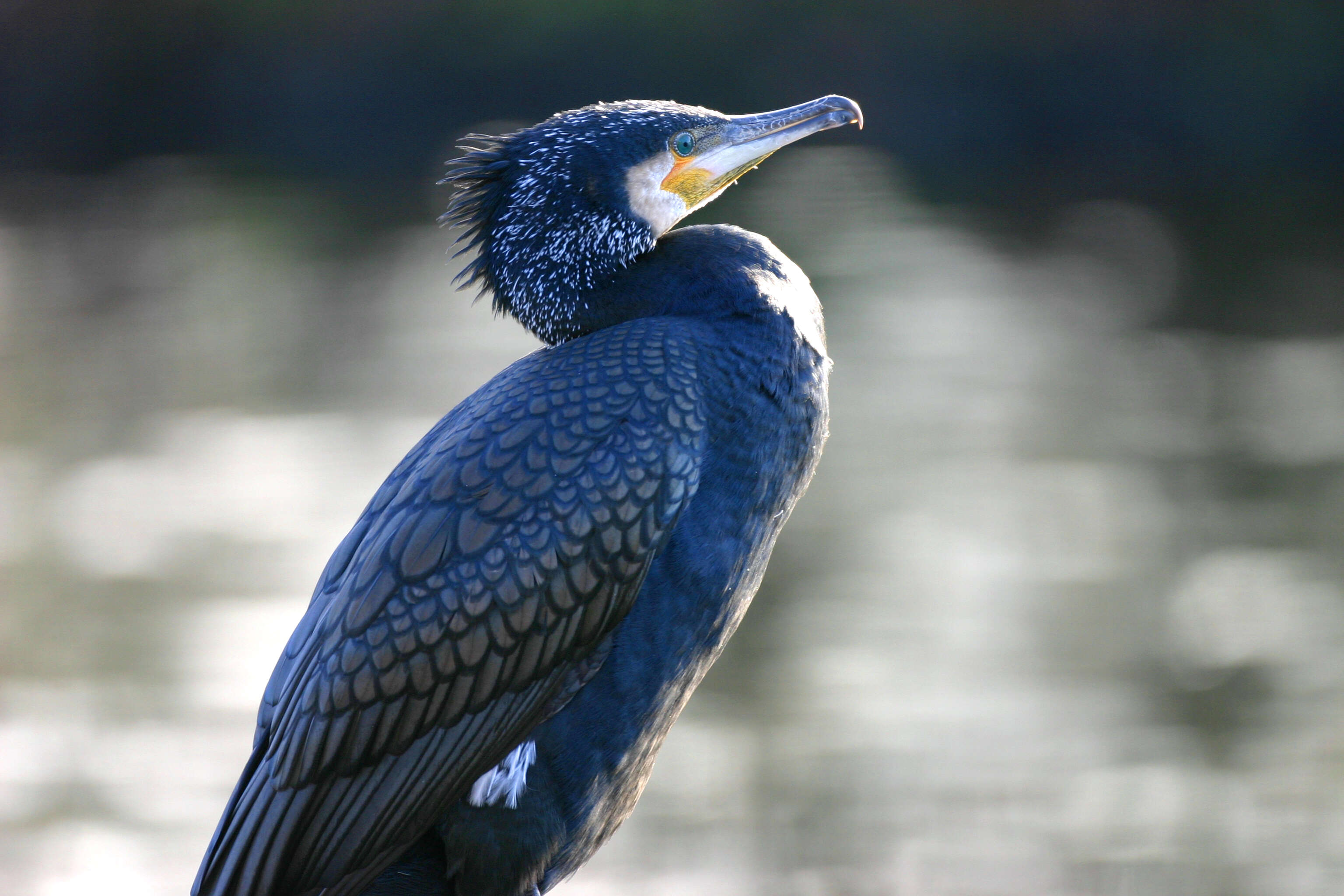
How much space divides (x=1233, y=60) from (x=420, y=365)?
11466 mm

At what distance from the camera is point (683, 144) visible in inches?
118

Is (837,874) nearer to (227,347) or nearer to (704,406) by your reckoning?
(704,406)

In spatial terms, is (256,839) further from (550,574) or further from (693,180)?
(693,180)

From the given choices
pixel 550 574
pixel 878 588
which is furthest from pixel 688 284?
pixel 878 588

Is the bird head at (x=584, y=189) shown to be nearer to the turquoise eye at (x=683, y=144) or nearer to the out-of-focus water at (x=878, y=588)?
the turquoise eye at (x=683, y=144)

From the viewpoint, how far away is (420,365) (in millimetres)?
12875

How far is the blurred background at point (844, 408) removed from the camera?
7133mm

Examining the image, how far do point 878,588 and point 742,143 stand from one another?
5.98 meters

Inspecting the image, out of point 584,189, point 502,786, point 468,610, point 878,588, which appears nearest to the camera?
point 468,610

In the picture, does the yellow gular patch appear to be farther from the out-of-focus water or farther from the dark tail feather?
the out-of-focus water

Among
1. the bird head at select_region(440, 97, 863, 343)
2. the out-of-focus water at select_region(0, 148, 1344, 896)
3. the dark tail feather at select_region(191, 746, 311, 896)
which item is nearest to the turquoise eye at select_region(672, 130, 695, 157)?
the bird head at select_region(440, 97, 863, 343)

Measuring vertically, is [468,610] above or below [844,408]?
below

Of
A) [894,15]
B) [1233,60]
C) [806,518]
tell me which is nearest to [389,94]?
[894,15]

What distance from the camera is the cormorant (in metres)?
2.61
